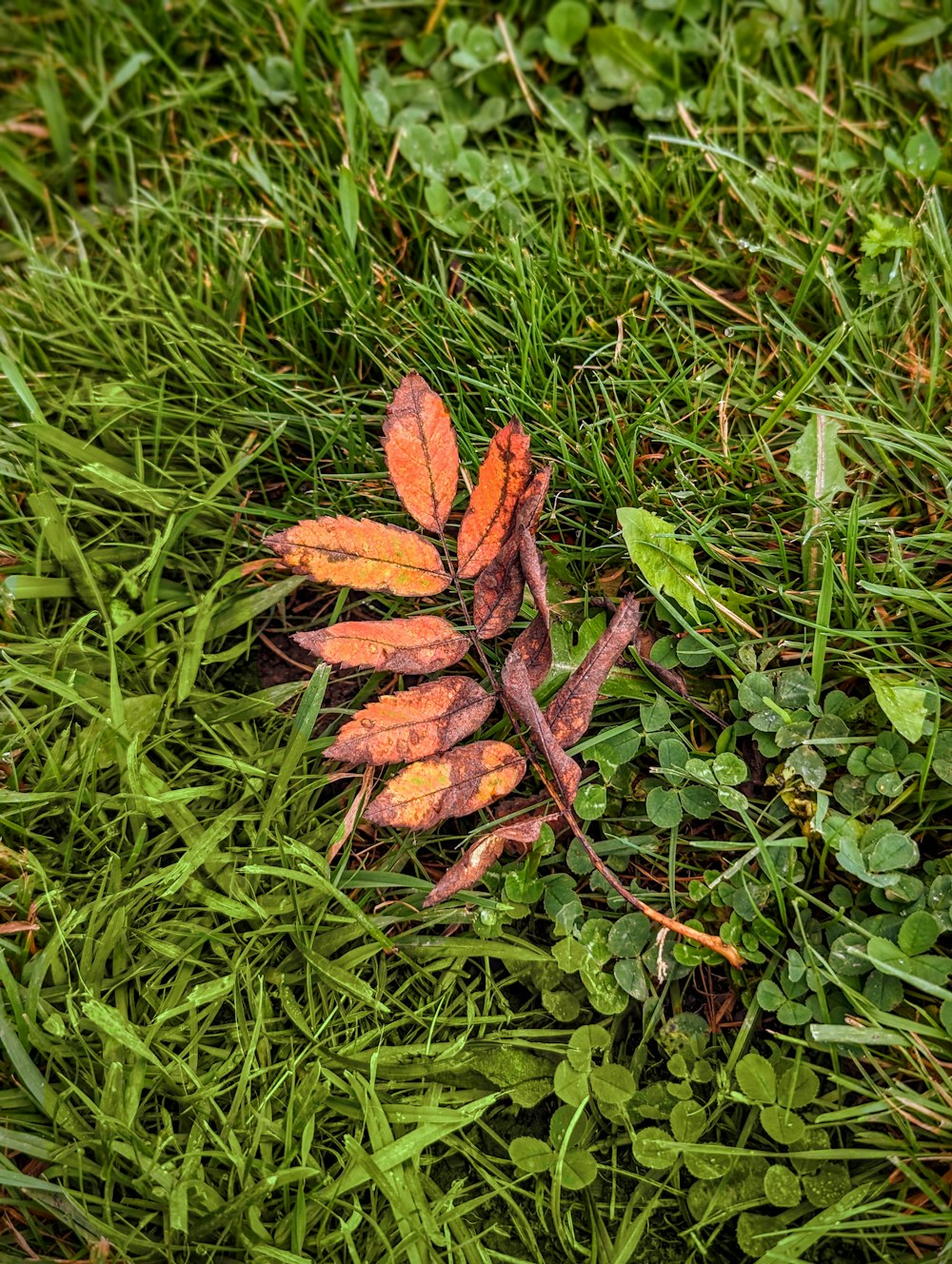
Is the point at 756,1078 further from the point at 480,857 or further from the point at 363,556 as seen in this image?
the point at 363,556

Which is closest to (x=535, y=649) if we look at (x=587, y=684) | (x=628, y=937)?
(x=587, y=684)

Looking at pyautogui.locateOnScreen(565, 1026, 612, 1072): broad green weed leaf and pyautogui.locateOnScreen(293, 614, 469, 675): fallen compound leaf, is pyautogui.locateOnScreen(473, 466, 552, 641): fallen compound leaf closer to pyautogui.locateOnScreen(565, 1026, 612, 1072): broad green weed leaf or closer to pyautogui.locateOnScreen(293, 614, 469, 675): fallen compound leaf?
pyautogui.locateOnScreen(293, 614, 469, 675): fallen compound leaf

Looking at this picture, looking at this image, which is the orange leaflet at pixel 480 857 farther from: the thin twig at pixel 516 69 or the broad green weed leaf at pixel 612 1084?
the thin twig at pixel 516 69

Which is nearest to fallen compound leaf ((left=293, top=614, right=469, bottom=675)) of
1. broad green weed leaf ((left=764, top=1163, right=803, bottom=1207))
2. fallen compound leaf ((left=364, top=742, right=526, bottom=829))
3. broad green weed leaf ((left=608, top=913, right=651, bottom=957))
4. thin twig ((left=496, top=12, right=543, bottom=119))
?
fallen compound leaf ((left=364, top=742, right=526, bottom=829))

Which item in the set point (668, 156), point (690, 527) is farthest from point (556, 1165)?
point (668, 156)

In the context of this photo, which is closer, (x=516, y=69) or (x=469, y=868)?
(x=469, y=868)

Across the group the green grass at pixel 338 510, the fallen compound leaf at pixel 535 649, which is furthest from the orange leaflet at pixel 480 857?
the fallen compound leaf at pixel 535 649
